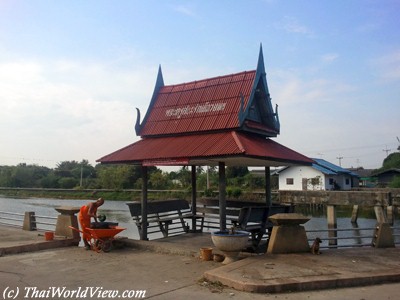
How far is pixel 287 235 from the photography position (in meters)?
8.38

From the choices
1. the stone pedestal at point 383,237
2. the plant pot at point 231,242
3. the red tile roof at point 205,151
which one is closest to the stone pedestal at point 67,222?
the red tile roof at point 205,151

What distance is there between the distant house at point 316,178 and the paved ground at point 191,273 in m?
35.9

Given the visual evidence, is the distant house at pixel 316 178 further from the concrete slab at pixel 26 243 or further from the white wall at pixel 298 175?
the concrete slab at pixel 26 243

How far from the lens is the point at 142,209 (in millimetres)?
11086

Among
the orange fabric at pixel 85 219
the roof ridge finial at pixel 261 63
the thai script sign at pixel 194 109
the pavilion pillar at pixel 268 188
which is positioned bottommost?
the orange fabric at pixel 85 219

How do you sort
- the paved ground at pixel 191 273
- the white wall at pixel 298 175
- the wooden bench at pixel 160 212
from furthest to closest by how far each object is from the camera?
the white wall at pixel 298 175 → the wooden bench at pixel 160 212 → the paved ground at pixel 191 273

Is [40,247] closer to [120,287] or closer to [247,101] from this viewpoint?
[120,287]

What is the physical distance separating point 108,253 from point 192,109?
4.56m

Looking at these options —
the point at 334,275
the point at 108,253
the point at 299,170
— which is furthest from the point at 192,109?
the point at 299,170

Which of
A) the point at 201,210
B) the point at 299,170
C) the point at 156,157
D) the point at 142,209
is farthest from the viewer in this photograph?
the point at 299,170

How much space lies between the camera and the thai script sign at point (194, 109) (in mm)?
10672

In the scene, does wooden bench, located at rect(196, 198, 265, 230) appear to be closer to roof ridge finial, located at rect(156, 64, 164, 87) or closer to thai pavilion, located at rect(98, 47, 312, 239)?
thai pavilion, located at rect(98, 47, 312, 239)

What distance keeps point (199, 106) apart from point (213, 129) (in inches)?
52.1

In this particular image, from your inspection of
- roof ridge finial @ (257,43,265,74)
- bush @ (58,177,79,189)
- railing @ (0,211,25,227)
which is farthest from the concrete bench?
bush @ (58,177,79,189)
